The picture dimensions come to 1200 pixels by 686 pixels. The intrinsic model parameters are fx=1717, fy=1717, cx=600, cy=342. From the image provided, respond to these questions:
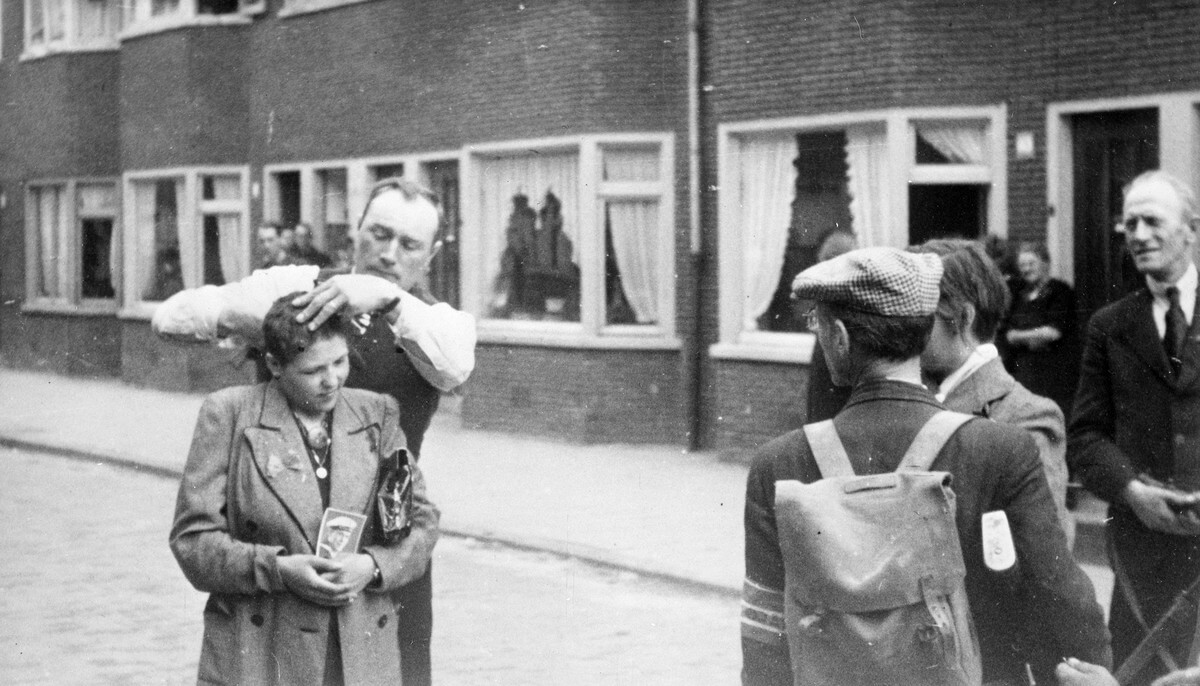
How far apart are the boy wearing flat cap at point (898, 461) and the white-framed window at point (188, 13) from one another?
65.8 ft

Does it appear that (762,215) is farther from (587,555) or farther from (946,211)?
(587,555)

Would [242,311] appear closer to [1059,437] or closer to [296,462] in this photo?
[296,462]

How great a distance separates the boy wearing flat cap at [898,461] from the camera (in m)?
2.97

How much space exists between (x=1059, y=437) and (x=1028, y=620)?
87 cm

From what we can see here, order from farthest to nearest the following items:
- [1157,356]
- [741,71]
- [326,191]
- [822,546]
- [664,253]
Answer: [326,191] < [664,253] < [741,71] < [1157,356] < [822,546]

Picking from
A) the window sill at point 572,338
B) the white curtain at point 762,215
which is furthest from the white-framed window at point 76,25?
the white curtain at point 762,215

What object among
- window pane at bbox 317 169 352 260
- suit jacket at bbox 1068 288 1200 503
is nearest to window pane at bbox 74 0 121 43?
window pane at bbox 317 169 352 260

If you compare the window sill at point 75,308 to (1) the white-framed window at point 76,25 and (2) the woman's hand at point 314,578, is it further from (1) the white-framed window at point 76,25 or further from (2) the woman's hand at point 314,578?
(2) the woman's hand at point 314,578

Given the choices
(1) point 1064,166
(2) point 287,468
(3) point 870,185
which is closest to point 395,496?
(2) point 287,468

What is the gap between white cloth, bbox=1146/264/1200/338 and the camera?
5176 millimetres

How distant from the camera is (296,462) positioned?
390 cm

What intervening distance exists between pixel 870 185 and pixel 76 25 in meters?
16.3

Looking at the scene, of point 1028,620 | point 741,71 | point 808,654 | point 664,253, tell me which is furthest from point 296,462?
point 664,253

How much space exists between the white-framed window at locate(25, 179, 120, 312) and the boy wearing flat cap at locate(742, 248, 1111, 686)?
24.0 metres
